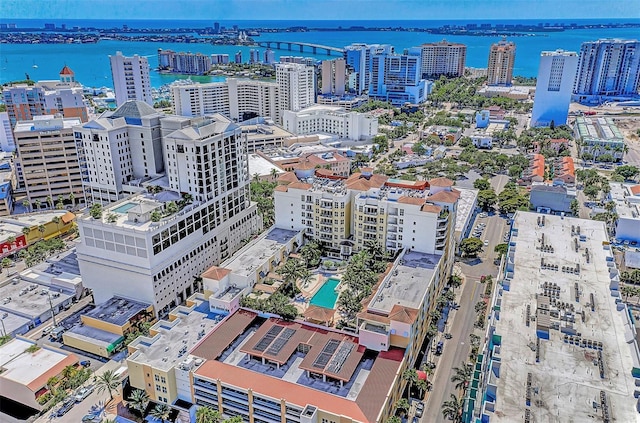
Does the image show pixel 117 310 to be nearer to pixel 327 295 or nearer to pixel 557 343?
pixel 327 295

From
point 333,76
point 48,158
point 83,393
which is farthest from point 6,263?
point 333,76

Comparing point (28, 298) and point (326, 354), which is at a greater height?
point (326, 354)

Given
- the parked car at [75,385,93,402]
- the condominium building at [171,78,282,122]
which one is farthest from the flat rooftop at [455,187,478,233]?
the condominium building at [171,78,282,122]

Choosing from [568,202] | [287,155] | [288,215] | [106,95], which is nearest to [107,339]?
[288,215]

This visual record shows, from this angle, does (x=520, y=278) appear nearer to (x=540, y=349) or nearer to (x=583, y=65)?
(x=540, y=349)

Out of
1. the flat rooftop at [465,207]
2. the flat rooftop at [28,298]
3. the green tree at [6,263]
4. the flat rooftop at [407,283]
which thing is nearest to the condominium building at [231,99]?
the flat rooftop at [465,207]

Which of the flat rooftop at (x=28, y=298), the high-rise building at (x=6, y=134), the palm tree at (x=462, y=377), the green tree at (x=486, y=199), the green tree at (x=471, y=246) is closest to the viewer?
the palm tree at (x=462, y=377)

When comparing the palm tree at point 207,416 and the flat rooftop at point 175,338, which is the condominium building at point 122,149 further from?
the palm tree at point 207,416
